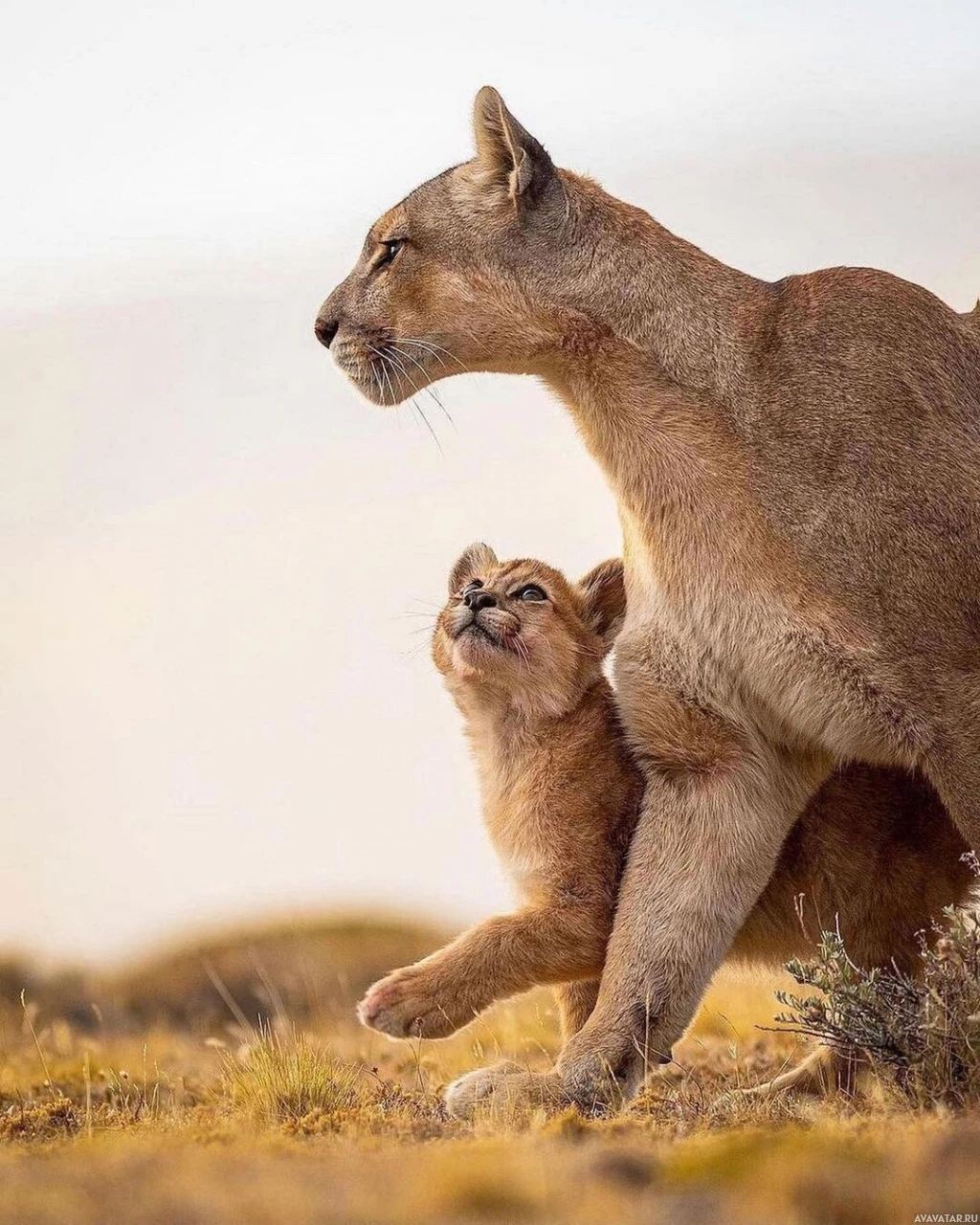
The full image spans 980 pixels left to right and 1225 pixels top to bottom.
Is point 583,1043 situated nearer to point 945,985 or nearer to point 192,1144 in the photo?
point 945,985

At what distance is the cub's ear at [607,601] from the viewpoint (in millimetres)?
6770

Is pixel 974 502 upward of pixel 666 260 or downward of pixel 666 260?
downward

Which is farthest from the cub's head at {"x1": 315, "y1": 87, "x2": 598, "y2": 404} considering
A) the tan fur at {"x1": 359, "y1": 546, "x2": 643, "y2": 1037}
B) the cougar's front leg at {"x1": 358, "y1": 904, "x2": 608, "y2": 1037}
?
the cougar's front leg at {"x1": 358, "y1": 904, "x2": 608, "y2": 1037}

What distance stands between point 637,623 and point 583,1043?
1.48m

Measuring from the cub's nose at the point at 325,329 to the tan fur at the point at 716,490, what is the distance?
16 millimetres

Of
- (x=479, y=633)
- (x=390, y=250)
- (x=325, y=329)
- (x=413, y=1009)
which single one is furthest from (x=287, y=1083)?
(x=390, y=250)

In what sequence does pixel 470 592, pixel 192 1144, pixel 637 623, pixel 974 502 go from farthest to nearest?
pixel 470 592 < pixel 637 623 < pixel 974 502 < pixel 192 1144

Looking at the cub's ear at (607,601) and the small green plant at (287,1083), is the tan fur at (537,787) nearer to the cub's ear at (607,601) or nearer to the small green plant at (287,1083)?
the cub's ear at (607,601)

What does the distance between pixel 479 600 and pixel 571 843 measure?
1071mm

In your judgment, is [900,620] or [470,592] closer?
[900,620]

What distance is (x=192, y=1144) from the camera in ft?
14.5

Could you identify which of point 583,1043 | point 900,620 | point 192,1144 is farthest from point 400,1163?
point 900,620

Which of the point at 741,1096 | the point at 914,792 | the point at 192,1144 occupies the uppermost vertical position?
the point at 914,792

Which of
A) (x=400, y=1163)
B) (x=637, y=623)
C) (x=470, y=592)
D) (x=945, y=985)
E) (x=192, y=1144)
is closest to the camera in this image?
(x=400, y=1163)
